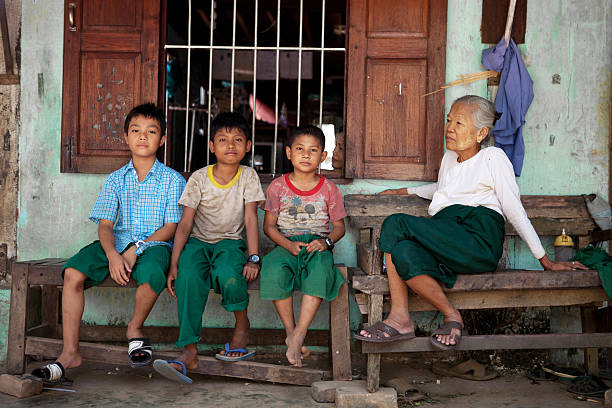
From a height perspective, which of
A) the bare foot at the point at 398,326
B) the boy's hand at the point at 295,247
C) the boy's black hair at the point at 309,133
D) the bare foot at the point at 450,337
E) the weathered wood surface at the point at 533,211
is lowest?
the bare foot at the point at 450,337

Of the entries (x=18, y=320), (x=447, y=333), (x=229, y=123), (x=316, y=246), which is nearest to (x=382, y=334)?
(x=447, y=333)

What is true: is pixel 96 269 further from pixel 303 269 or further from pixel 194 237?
pixel 303 269

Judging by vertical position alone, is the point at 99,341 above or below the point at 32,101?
below

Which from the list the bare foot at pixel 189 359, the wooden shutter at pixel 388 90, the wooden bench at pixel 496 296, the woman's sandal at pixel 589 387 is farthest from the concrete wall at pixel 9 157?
the woman's sandal at pixel 589 387

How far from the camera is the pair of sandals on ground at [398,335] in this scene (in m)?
3.00

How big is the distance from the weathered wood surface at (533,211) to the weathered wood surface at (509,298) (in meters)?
0.59

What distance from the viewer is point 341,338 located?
3.31 metres

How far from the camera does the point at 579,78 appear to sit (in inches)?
156

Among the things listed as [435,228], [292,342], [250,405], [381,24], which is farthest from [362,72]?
[250,405]

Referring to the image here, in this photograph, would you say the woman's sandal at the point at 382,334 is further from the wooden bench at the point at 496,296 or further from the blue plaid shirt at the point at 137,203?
the blue plaid shirt at the point at 137,203

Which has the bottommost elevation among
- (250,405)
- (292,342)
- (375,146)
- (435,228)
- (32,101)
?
(250,405)

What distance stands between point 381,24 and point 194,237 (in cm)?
191

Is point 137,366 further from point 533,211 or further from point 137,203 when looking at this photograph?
point 533,211

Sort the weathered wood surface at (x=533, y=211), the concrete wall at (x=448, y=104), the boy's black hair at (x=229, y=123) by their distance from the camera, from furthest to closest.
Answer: the concrete wall at (x=448, y=104), the weathered wood surface at (x=533, y=211), the boy's black hair at (x=229, y=123)
